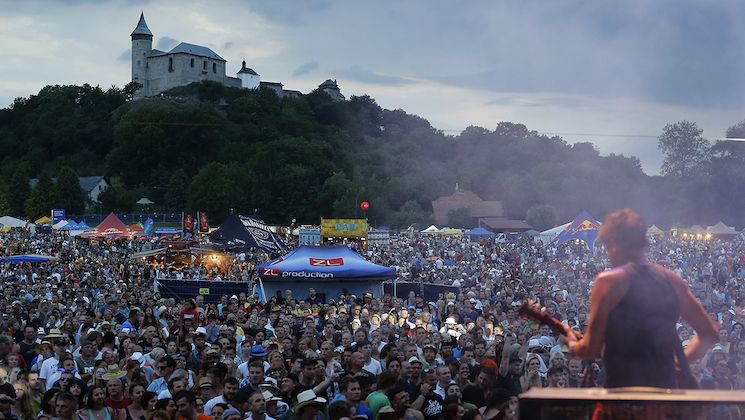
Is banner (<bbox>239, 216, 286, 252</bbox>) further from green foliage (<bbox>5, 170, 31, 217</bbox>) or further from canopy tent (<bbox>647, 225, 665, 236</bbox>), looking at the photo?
green foliage (<bbox>5, 170, 31, 217</bbox>)

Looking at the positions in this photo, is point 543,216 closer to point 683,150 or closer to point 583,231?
point 683,150

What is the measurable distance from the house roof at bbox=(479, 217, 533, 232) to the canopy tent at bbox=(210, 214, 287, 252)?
58.3m

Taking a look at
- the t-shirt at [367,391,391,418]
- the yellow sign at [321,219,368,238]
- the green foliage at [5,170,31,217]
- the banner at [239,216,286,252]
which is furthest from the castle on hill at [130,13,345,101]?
the t-shirt at [367,391,391,418]

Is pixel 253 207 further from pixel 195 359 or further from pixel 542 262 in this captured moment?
pixel 195 359

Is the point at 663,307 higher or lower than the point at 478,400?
higher

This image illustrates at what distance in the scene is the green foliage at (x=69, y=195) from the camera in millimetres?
93188

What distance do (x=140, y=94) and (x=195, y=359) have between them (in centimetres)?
14383

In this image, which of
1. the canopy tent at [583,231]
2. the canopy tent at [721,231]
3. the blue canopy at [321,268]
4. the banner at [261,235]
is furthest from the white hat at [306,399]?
the canopy tent at [721,231]

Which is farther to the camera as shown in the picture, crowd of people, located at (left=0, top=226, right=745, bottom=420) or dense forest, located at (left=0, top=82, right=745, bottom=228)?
dense forest, located at (left=0, top=82, right=745, bottom=228)

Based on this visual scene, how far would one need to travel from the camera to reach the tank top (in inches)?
143

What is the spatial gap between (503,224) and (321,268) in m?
66.4

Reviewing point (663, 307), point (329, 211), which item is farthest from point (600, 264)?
point (329, 211)

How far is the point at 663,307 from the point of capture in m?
3.67

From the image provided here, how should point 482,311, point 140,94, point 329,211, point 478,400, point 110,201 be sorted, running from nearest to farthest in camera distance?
point 478,400
point 482,311
point 329,211
point 110,201
point 140,94
